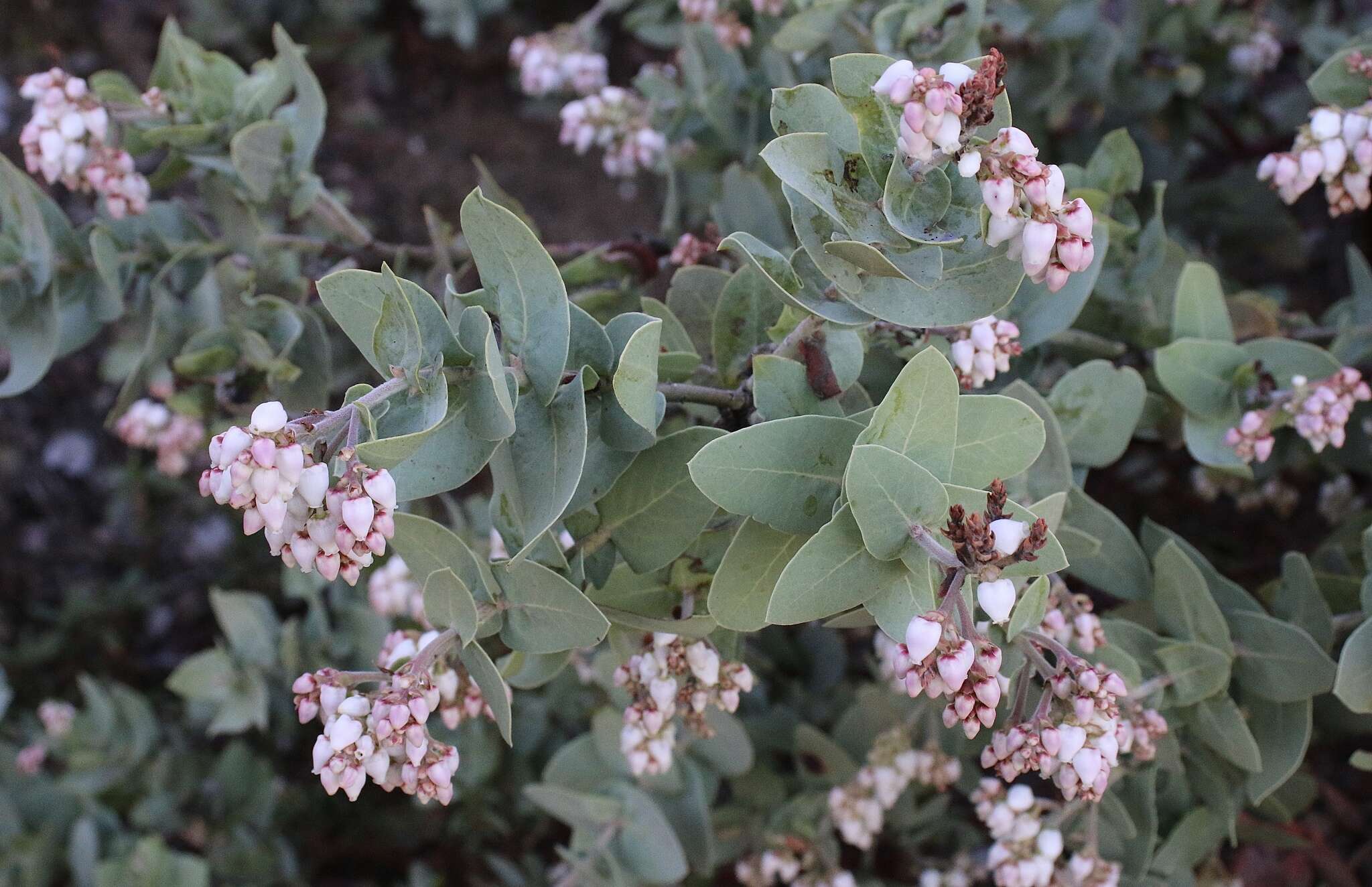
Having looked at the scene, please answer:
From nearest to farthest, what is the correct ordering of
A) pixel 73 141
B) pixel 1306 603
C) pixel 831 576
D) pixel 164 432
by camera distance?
1. pixel 831 576
2. pixel 1306 603
3. pixel 73 141
4. pixel 164 432

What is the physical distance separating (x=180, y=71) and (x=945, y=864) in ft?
5.89

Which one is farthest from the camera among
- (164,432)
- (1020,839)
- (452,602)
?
(164,432)

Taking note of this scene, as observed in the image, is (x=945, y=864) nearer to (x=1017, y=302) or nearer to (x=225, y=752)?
(x=1017, y=302)

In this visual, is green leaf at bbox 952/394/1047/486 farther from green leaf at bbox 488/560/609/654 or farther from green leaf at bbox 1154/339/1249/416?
green leaf at bbox 1154/339/1249/416

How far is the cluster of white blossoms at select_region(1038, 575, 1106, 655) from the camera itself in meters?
1.22

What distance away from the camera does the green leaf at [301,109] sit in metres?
1.65

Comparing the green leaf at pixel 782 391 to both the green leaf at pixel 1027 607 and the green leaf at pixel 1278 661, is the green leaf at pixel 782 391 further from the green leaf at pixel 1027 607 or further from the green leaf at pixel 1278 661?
the green leaf at pixel 1278 661

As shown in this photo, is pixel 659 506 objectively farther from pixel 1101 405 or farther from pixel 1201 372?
pixel 1201 372

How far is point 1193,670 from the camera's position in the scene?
1381 millimetres

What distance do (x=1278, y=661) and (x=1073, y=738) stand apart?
562 mm

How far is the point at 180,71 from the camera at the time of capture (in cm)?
172

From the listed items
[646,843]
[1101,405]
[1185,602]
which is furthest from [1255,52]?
[646,843]

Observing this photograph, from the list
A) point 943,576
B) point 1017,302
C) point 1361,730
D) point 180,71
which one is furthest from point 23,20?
point 1361,730

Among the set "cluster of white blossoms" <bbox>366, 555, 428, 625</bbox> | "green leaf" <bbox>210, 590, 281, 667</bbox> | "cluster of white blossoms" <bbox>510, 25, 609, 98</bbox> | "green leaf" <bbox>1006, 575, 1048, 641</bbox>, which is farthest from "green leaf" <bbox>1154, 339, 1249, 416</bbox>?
"green leaf" <bbox>210, 590, 281, 667</bbox>
